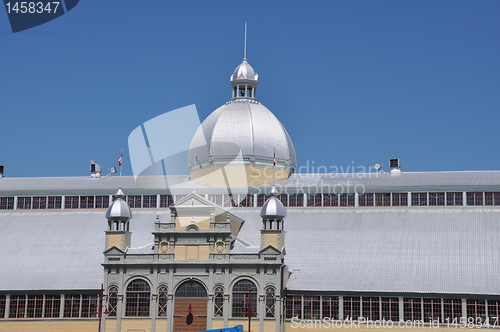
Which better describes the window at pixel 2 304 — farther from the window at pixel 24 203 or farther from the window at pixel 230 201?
the window at pixel 230 201

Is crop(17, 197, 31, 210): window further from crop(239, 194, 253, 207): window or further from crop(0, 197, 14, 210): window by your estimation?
crop(239, 194, 253, 207): window

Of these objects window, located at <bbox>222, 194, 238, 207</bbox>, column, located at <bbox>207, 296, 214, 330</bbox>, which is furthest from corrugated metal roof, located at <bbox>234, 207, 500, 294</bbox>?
column, located at <bbox>207, 296, 214, 330</bbox>

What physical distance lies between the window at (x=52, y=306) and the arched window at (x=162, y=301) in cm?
1049

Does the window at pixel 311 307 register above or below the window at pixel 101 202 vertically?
below

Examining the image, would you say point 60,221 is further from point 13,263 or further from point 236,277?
point 236,277

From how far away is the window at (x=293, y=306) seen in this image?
94.8 meters

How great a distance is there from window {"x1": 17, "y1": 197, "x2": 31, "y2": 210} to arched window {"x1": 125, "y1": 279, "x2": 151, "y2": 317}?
21.2m

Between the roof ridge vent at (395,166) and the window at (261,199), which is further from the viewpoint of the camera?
the roof ridge vent at (395,166)

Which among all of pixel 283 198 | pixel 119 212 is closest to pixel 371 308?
pixel 283 198

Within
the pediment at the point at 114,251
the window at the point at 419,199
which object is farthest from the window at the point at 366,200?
the pediment at the point at 114,251

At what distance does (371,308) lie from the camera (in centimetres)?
9331

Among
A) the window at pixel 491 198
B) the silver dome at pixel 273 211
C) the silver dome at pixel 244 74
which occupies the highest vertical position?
the silver dome at pixel 244 74

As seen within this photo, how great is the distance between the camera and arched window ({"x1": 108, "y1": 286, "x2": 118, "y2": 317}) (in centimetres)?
9500

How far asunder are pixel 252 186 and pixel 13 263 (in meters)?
26.4
